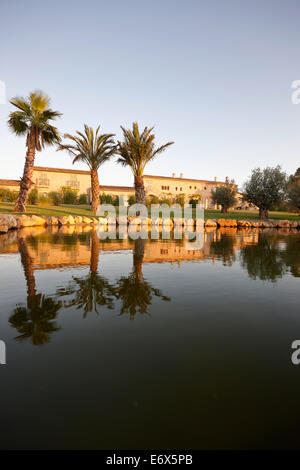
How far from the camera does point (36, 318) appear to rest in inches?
145

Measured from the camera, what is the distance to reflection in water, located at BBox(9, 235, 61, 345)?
3203 mm

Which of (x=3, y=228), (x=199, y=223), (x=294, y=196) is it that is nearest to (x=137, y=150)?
(x=199, y=223)

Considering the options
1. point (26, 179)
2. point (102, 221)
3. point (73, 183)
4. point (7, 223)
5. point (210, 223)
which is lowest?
point (7, 223)

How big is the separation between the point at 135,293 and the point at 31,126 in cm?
2335

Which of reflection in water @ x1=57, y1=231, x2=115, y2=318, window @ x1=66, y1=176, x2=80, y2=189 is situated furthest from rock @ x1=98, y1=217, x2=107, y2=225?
window @ x1=66, y1=176, x2=80, y2=189

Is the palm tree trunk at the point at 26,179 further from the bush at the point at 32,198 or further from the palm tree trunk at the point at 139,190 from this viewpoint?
the bush at the point at 32,198

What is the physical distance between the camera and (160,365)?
2.62 meters

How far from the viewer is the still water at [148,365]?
6.07 ft

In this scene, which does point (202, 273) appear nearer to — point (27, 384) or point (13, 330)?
point (13, 330)

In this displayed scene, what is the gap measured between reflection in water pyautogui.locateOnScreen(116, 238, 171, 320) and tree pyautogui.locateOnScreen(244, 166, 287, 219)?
31224mm

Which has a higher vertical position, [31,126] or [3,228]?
[31,126]

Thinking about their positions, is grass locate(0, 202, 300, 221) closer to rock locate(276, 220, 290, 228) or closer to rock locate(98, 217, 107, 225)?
rock locate(98, 217, 107, 225)

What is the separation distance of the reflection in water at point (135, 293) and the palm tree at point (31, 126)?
20640 mm

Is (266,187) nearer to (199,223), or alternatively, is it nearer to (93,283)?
(199,223)
